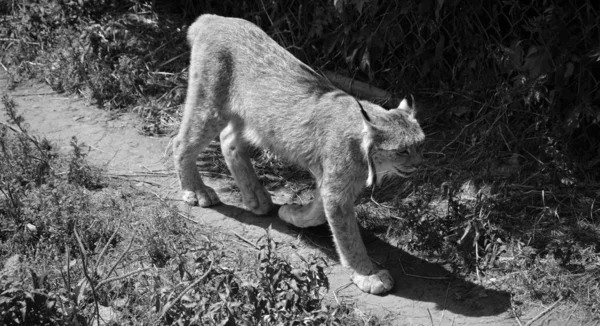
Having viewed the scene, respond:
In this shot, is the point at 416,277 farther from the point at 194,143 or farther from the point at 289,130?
the point at 194,143

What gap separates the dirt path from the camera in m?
4.57

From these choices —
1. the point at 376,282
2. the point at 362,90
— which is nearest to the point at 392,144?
the point at 376,282

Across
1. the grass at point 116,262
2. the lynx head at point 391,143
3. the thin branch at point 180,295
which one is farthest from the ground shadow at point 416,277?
the thin branch at point 180,295

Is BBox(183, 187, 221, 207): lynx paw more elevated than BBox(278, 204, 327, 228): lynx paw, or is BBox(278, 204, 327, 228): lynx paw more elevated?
BBox(278, 204, 327, 228): lynx paw

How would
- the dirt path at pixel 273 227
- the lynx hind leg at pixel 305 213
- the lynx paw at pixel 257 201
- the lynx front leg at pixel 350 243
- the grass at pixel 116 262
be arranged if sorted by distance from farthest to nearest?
the lynx paw at pixel 257 201, the lynx hind leg at pixel 305 213, the lynx front leg at pixel 350 243, the dirt path at pixel 273 227, the grass at pixel 116 262

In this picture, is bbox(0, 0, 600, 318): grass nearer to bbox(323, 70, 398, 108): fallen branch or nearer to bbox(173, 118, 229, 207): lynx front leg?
bbox(323, 70, 398, 108): fallen branch

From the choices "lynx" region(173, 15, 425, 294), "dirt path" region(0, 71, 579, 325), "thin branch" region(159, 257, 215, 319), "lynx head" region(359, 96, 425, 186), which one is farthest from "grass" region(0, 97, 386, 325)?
"lynx head" region(359, 96, 425, 186)

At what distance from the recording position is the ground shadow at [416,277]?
15.2ft

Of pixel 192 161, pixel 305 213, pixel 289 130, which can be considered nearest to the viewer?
pixel 289 130

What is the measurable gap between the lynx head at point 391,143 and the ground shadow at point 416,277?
2.00 ft

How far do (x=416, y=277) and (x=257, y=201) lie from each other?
4.16 feet

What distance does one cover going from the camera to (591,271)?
4621 millimetres

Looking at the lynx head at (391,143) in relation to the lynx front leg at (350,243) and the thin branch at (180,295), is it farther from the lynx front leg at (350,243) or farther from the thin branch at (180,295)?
the thin branch at (180,295)

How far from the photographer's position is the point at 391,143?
4.69 metres
